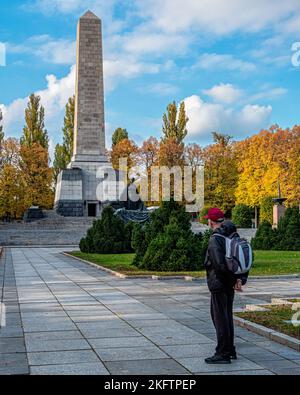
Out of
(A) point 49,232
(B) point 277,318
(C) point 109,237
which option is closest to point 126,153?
(A) point 49,232

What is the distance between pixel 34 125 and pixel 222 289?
6929 centimetres

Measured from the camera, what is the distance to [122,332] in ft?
27.8

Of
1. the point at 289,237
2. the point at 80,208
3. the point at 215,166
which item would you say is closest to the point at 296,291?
the point at 289,237

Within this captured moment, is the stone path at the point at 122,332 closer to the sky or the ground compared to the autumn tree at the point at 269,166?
closer to the ground

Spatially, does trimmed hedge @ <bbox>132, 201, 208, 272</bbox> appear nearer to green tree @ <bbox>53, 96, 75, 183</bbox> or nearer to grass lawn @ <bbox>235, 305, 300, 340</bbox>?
grass lawn @ <bbox>235, 305, 300, 340</bbox>

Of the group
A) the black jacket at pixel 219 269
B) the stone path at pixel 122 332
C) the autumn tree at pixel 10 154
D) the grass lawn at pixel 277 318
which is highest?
the autumn tree at pixel 10 154

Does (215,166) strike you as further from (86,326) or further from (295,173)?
(86,326)

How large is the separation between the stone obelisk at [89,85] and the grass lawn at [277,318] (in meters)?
42.0

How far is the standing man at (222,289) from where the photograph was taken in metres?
6.70

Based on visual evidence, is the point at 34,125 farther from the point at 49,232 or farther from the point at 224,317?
the point at 224,317

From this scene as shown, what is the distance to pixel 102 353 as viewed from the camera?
713 cm

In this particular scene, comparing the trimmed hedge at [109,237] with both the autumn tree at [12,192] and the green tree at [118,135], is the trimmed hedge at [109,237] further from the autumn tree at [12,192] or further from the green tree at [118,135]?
the green tree at [118,135]

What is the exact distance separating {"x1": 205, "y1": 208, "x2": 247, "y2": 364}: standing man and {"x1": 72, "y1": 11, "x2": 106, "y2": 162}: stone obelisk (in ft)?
147

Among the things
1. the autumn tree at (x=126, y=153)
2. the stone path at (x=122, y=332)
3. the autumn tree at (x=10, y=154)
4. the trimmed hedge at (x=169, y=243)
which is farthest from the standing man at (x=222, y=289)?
the autumn tree at (x=126, y=153)
